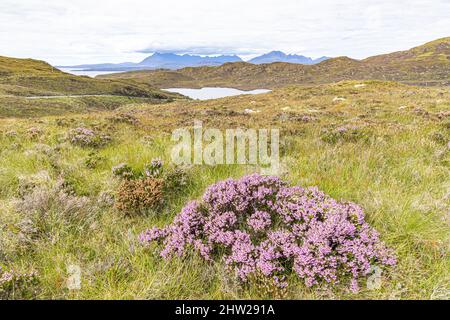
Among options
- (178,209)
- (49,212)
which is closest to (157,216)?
(178,209)

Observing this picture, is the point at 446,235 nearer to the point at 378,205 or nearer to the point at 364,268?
the point at 378,205

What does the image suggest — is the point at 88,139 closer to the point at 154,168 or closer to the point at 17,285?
the point at 154,168

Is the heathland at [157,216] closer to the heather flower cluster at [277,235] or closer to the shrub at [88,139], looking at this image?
the heather flower cluster at [277,235]

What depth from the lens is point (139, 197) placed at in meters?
4.46

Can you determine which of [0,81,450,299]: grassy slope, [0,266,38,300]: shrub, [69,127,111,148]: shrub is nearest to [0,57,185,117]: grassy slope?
[69,127,111,148]: shrub

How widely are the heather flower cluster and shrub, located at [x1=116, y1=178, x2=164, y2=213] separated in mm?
758

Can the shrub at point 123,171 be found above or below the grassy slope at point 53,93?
below

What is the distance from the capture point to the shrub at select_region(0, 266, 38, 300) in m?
2.74

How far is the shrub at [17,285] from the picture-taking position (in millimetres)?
2742

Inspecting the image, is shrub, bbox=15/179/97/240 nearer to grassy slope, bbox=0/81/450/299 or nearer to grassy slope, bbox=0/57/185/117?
grassy slope, bbox=0/81/450/299

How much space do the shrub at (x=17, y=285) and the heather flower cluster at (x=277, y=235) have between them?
1.16m

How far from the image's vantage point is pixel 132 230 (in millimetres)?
3928

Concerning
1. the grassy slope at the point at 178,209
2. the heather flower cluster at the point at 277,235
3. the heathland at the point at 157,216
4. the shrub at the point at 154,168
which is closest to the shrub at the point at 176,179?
the heathland at the point at 157,216
